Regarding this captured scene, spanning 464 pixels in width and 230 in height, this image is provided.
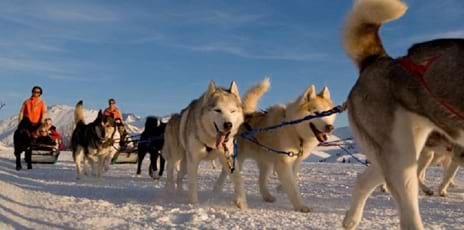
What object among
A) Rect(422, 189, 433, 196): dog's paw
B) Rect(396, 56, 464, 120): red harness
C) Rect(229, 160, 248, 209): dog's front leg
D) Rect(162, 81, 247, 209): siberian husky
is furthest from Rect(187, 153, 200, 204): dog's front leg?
Rect(396, 56, 464, 120): red harness

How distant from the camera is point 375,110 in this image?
3.12 metres

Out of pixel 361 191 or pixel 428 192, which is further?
pixel 428 192

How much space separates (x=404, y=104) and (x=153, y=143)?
7.49 meters

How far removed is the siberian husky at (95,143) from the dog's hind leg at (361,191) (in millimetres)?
6687

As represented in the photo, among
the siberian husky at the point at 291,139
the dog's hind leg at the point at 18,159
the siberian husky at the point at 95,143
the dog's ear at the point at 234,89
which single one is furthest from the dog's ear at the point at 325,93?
the dog's hind leg at the point at 18,159

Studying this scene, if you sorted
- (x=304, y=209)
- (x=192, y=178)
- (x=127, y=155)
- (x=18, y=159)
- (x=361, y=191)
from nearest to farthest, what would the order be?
(x=361, y=191)
(x=304, y=209)
(x=192, y=178)
(x=18, y=159)
(x=127, y=155)

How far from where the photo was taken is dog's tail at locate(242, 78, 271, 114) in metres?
7.02

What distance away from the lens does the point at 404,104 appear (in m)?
2.96

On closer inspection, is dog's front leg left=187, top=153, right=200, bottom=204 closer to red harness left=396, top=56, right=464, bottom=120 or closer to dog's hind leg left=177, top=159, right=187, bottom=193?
dog's hind leg left=177, top=159, right=187, bottom=193

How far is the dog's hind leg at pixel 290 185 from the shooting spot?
5352mm

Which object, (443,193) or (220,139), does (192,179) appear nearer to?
Result: (220,139)

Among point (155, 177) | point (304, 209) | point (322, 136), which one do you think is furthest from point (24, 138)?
point (304, 209)

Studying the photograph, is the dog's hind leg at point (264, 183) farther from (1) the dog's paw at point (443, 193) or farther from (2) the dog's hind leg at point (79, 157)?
(2) the dog's hind leg at point (79, 157)

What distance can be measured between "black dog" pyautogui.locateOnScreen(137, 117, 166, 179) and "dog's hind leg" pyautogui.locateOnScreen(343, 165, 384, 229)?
6.09 meters
